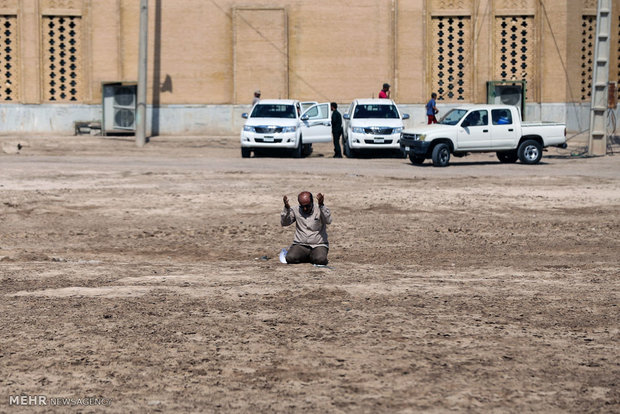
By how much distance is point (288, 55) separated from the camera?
134 feet

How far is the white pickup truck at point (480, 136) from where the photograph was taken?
96.1 ft

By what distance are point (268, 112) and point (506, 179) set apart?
9.61m

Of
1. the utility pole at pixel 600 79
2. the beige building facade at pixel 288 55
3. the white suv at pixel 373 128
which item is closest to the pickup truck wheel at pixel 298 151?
the white suv at pixel 373 128

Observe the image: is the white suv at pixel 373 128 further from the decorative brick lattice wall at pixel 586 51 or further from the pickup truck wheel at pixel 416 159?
the decorative brick lattice wall at pixel 586 51

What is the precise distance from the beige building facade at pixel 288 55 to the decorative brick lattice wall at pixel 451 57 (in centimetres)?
4

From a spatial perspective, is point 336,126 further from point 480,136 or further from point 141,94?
point 141,94

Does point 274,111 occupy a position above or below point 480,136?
above

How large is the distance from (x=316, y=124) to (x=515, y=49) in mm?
12212

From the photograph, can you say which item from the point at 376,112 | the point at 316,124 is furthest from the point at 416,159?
the point at 316,124

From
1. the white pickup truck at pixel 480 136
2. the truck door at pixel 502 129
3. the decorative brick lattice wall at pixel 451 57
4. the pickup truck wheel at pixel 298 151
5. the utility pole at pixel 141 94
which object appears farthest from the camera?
the decorative brick lattice wall at pixel 451 57

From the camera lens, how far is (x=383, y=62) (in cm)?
4097

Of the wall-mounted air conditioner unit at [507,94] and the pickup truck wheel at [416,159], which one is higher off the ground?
the wall-mounted air conditioner unit at [507,94]

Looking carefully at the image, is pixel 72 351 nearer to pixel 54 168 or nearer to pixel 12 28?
pixel 54 168

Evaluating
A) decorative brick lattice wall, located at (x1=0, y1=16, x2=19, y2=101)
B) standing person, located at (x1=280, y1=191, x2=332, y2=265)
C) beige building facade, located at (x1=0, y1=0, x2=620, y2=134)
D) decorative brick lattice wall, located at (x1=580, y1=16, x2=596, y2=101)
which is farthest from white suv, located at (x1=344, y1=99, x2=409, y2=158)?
standing person, located at (x1=280, y1=191, x2=332, y2=265)
